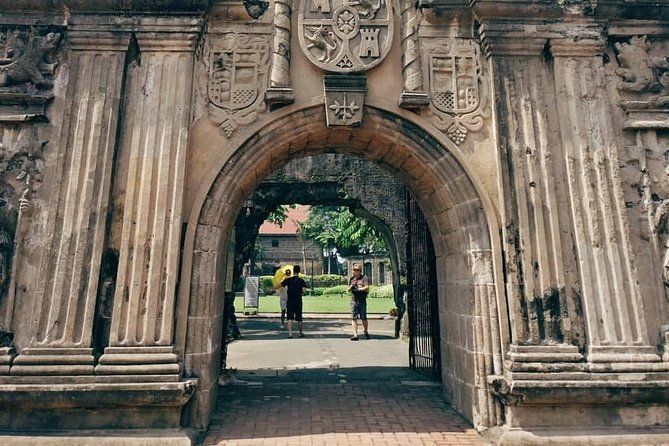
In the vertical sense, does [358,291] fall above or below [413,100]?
below

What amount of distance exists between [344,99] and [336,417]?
3589mm

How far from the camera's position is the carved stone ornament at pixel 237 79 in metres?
4.97

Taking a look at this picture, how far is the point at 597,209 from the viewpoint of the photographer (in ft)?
15.6

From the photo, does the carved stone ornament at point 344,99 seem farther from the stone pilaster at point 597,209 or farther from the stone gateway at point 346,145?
the stone pilaster at point 597,209

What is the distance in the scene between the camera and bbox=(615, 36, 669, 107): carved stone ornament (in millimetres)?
5172

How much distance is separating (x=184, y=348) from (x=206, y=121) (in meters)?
2.46

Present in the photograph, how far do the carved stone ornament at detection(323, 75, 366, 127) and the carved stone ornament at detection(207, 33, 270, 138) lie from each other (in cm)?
74

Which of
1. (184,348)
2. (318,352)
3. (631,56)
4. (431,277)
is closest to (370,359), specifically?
(318,352)

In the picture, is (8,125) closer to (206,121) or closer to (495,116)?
(206,121)

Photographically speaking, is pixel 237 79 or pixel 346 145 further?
pixel 346 145

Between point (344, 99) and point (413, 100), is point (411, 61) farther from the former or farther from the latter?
point (344, 99)

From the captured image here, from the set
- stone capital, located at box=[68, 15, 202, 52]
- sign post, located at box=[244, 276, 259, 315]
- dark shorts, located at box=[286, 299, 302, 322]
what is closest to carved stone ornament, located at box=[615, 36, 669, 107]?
stone capital, located at box=[68, 15, 202, 52]

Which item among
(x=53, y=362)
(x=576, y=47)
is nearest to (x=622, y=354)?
(x=576, y=47)

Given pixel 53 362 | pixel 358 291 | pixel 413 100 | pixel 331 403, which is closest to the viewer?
pixel 53 362
